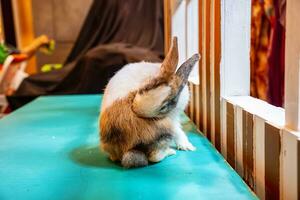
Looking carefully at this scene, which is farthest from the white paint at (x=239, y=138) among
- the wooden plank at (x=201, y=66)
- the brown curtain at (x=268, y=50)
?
the brown curtain at (x=268, y=50)

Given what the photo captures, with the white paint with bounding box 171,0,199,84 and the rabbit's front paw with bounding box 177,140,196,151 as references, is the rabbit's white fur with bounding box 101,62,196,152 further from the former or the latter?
the white paint with bounding box 171,0,199,84

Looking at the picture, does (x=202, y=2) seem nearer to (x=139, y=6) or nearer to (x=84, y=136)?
(x=84, y=136)

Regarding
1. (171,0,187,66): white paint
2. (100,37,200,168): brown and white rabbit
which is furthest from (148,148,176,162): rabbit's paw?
(171,0,187,66): white paint

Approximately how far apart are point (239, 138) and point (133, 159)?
244 millimetres

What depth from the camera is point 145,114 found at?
0.81 m

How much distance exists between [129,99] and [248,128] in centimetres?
27

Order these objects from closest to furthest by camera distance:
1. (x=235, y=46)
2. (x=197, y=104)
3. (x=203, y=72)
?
(x=235, y=46)
(x=203, y=72)
(x=197, y=104)

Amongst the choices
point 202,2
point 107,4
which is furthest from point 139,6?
point 202,2

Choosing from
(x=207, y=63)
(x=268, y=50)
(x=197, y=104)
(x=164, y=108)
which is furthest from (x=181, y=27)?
(x=164, y=108)

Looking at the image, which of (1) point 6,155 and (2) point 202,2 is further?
(2) point 202,2

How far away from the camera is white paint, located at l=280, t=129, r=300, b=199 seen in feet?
1.84

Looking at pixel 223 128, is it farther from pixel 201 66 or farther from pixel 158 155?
pixel 201 66

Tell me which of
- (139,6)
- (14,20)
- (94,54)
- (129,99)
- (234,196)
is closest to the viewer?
(234,196)

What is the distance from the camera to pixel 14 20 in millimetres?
4090
